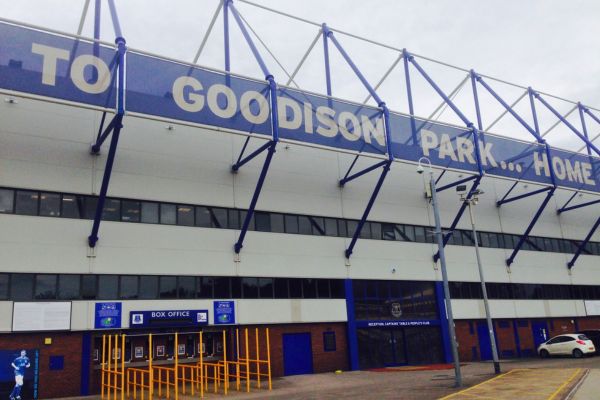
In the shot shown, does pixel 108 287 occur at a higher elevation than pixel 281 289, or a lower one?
higher

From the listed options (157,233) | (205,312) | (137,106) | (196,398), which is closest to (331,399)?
(196,398)

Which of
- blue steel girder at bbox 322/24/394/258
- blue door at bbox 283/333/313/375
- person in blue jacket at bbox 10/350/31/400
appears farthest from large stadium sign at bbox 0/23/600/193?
person in blue jacket at bbox 10/350/31/400

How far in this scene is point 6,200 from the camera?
68.2ft

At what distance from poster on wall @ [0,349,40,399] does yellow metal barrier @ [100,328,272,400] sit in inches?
97.9

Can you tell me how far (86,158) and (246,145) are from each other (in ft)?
24.4

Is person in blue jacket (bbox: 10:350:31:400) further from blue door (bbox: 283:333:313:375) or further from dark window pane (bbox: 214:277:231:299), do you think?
blue door (bbox: 283:333:313:375)

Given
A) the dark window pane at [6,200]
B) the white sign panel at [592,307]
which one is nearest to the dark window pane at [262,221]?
the dark window pane at [6,200]

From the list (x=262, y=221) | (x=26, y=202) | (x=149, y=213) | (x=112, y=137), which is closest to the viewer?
(x=112, y=137)

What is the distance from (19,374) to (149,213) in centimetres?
807

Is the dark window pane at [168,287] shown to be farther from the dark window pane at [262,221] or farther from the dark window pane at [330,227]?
the dark window pane at [330,227]

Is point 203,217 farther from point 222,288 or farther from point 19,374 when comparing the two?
point 19,374

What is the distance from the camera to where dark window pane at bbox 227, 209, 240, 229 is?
25737 millimetres

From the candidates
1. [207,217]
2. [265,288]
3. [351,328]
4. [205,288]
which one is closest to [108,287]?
[205,288]

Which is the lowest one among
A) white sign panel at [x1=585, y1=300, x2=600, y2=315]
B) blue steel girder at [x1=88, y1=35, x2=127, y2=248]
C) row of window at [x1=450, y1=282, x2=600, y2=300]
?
white sign panel at [x1=585, y1=300, x2=600, y2=315]
